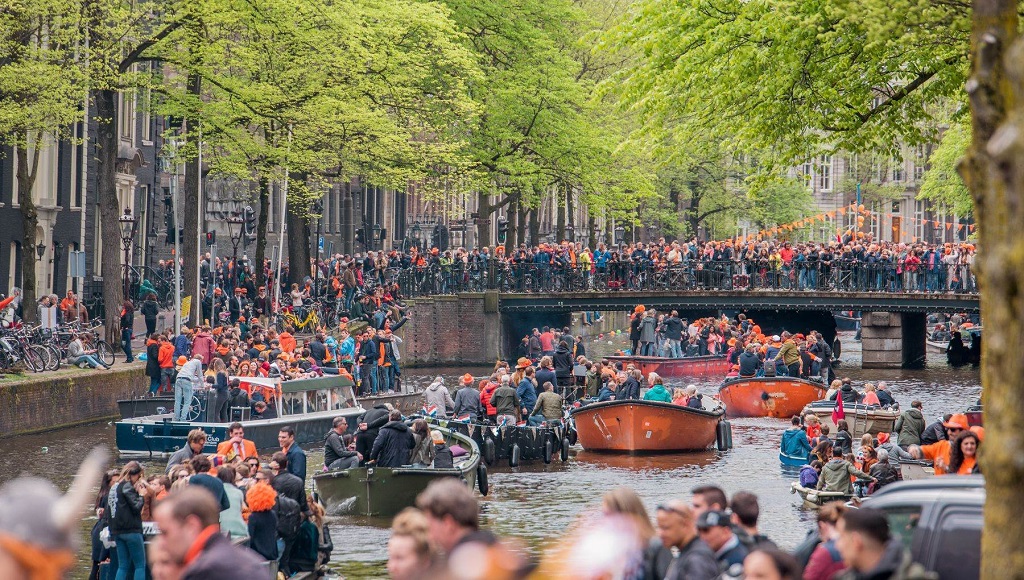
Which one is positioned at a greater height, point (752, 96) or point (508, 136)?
point (508, 136)

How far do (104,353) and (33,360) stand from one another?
11.3 ft

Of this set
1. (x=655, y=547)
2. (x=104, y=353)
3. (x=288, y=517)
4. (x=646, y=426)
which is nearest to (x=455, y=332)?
(x=104, y=353)

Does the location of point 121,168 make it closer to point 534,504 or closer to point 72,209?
point 72,209

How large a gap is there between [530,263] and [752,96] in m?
34.3

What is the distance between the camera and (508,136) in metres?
52.6

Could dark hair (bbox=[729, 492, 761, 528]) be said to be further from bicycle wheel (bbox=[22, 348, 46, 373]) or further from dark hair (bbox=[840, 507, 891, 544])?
bicycle wheel (bbox=[22, 348, 46, 373])

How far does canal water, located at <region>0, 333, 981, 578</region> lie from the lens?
66.1 feet

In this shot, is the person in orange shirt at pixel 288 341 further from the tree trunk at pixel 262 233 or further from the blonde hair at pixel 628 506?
the blonde hair at pixel 628 506

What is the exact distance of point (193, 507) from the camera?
22.5 feet

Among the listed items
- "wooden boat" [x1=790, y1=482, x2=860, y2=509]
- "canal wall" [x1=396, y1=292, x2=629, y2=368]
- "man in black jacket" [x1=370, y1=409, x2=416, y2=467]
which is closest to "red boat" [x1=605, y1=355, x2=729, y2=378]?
"canal wall" [x1=396, y1=292, x2=629, y2=368]

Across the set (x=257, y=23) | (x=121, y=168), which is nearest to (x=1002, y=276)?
(x=257, y=23)

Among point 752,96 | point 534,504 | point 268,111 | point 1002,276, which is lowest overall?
point 534,504

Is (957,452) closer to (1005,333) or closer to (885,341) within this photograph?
(1005,333)

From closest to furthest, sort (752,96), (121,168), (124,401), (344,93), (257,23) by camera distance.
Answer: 1. (752,96)
2. (124,401)
3. (257,23)
4. (344,93)
5. (121,168)
